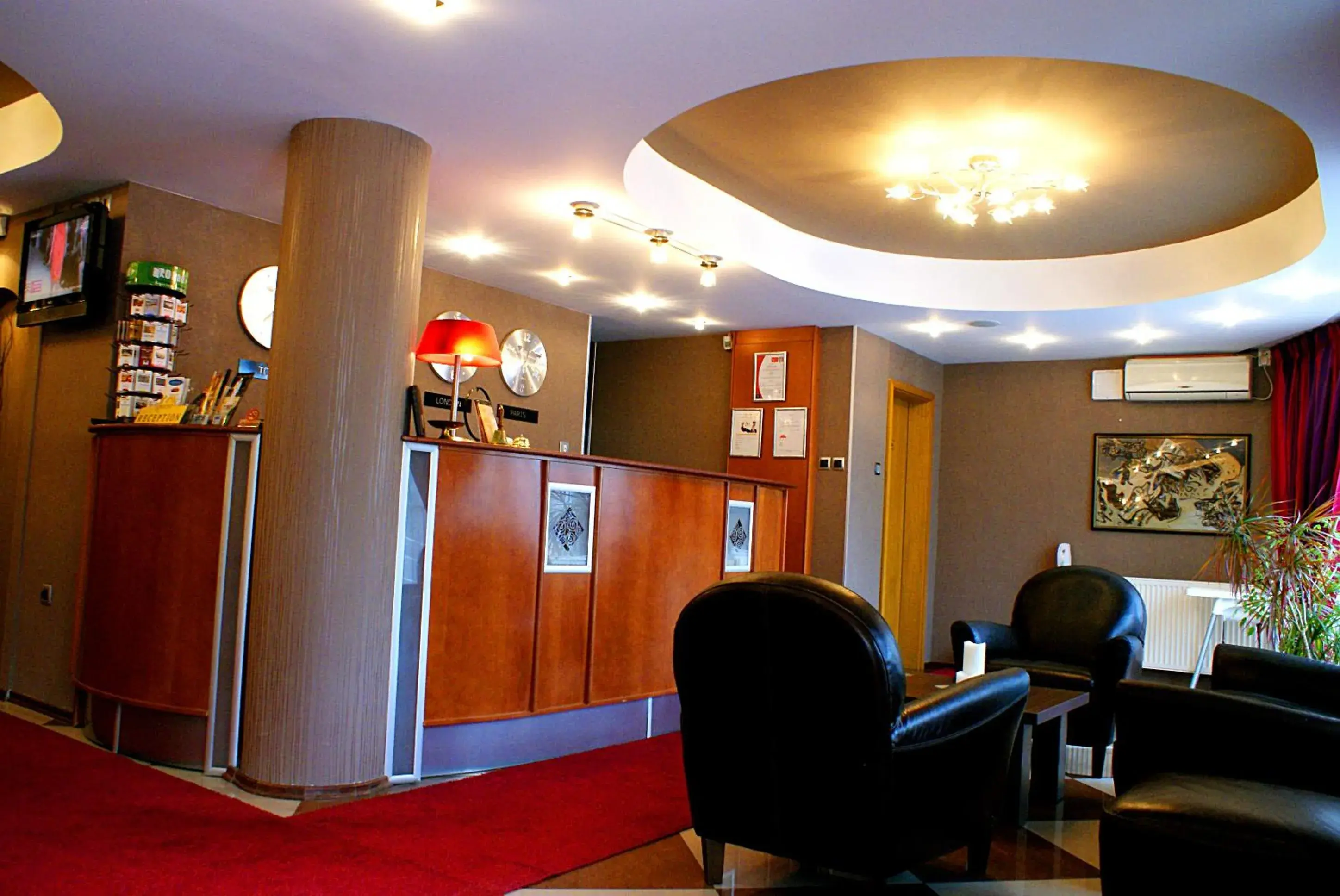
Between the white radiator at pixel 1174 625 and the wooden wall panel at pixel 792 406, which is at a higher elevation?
the wooden wall panel at pixel 792 406

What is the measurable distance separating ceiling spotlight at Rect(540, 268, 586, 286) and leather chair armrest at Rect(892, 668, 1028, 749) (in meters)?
4.40

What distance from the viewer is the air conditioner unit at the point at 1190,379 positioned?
810 centimetres

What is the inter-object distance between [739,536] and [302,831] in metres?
3.15

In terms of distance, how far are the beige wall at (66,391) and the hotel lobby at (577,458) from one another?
0.03 metres

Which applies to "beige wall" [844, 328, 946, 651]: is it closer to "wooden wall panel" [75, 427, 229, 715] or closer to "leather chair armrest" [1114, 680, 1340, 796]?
"leather chair armrest" [1114, 680, 1340, 796]

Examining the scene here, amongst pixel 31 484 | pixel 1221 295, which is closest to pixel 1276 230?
pixel 1221 295

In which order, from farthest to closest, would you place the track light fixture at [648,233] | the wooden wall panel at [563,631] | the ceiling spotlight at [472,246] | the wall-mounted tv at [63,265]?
the ceiling spotlight at [472,246] → the track light fixture at [648,233] → the wall-mounted tv at [63,265] → the wooden wall panel at [563,631]

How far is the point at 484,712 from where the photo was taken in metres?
4.43

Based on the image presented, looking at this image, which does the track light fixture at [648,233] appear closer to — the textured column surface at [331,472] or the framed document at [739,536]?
the textured column surface at [331,472]

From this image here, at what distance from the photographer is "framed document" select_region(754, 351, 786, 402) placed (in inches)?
326

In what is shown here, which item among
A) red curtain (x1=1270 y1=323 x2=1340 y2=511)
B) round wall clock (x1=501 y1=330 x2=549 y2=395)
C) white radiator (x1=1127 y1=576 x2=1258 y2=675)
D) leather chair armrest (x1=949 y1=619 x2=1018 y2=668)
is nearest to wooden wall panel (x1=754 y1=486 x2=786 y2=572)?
leather chair armrest (x1=949 y1=619 x2=1018 y2=668)

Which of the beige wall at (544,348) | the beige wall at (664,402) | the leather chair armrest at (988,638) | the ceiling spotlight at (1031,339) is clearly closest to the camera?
the leather chair armrest at (988,638)

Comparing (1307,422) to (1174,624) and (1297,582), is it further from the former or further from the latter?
(1297,582)

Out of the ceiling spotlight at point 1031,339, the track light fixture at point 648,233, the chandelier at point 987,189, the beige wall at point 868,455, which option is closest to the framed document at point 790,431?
the beige wall at point 868,455
